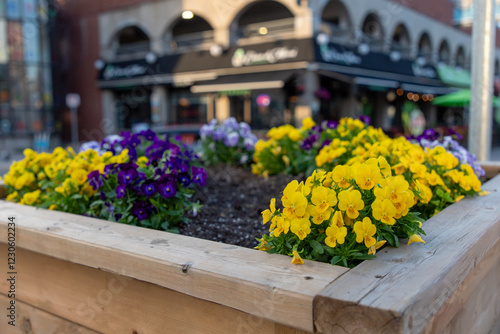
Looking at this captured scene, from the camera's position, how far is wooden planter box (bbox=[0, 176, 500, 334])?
47.1 inches

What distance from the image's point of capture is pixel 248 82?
15797mm

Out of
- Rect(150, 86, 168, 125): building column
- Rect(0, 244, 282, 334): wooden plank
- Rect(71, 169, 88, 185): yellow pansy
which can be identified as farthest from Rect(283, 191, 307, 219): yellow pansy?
Rect(150, 86, 168, 125): building column

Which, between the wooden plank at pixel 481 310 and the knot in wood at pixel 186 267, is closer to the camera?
the knot in wood at pixel 186 267

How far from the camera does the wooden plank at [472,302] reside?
145 cm

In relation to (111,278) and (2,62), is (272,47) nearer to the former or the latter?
(2,62)

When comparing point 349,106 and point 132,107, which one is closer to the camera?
point 349,106

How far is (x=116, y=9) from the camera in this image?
834 inches

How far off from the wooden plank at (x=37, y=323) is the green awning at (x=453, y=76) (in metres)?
25.0

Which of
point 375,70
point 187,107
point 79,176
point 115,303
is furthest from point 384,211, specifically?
point 187,107

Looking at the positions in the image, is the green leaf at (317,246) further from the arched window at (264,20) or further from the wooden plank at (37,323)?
the arched window at (264,20)

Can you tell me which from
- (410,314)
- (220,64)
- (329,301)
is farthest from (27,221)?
(220,64)

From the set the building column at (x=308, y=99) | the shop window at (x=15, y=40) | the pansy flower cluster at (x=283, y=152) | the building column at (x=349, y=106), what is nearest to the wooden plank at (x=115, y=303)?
the pansy flower cluster at (x=283, y=152)

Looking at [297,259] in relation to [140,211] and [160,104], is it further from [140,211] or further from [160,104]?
[160,104]

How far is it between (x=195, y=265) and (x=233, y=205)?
183 centimetres
